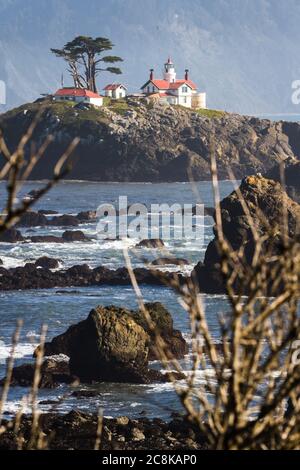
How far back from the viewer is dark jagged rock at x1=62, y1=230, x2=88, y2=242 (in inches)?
3300

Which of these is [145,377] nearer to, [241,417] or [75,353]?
[75,353]

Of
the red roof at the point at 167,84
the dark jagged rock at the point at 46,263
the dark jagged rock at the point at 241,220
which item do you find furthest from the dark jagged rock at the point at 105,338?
the red roof at the point at 167,84

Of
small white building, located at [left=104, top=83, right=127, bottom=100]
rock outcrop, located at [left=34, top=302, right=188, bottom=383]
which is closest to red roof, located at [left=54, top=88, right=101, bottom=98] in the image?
small white building, located at [left=104, top=83, right=127, bottom=100]

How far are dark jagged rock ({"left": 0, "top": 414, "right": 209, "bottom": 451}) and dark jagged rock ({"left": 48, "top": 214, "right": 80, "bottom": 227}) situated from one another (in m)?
60.7

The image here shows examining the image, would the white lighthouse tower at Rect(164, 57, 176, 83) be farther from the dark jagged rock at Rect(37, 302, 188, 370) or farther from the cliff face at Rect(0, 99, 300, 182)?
the dark jagged rock at Rect(37, 302, 188, 370)

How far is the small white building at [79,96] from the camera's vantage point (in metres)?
152

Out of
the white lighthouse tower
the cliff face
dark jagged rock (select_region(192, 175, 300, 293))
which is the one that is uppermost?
the white lighthouse tower

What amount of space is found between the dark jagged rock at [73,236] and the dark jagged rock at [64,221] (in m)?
10.1

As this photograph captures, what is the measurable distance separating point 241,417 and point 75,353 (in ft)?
105

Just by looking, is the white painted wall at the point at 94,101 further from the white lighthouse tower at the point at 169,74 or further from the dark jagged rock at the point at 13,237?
the dark jagged rock at the point at 13,237

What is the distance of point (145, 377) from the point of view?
40656 mm

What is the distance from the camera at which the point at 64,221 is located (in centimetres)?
9581

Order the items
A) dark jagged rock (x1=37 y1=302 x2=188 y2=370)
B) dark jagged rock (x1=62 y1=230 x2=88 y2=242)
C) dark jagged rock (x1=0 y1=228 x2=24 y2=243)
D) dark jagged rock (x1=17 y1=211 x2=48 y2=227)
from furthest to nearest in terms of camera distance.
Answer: dark jagged rock (x1=17 y1=211 x2=48 y2=227), dark jagged rock (x1=62 y1=230 x2=88 y2=242), dark jagged rock (x1=0 y1=228 x2=24 y2=243), dark jagged rock (x1=37 y1=302 x2=188 y2=370)
